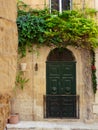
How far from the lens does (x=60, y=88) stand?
1183cm

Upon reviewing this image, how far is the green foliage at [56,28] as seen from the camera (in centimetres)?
1116

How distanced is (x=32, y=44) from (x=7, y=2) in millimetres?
10902

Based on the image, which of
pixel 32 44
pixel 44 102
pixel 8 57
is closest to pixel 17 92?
pixel 44 102

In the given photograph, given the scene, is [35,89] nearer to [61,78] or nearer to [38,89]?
[38,89]

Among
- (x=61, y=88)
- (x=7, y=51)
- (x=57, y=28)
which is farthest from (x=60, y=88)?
(x=7, y=51)

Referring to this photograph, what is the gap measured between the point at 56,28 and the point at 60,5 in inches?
40.2

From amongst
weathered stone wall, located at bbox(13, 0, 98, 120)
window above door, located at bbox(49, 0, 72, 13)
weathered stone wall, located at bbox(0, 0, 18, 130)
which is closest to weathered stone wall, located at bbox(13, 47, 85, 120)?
weathered stone wall, located at bbox(13, 0, 98, 120)

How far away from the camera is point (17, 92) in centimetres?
1164

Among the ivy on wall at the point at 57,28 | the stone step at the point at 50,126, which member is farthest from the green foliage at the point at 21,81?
the stone step at the point at 50,126

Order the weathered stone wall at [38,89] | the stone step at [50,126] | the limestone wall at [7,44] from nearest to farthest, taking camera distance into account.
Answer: the limestone wall at [7,44]
the stone step at [50,126]
the weathered stone wall at [38,89]

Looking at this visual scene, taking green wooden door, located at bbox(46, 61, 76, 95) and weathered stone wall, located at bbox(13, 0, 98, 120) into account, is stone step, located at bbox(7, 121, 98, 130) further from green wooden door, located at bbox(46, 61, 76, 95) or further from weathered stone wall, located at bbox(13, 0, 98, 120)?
green wooden door, located at bbox(46, 61, 76, 95)

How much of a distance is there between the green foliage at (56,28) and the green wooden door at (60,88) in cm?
87

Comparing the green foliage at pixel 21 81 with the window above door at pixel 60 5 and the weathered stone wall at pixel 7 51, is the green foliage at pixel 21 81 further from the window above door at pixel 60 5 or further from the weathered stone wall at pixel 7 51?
the weathered stone wall at pixel 7 51

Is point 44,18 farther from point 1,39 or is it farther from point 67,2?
point 1,39
